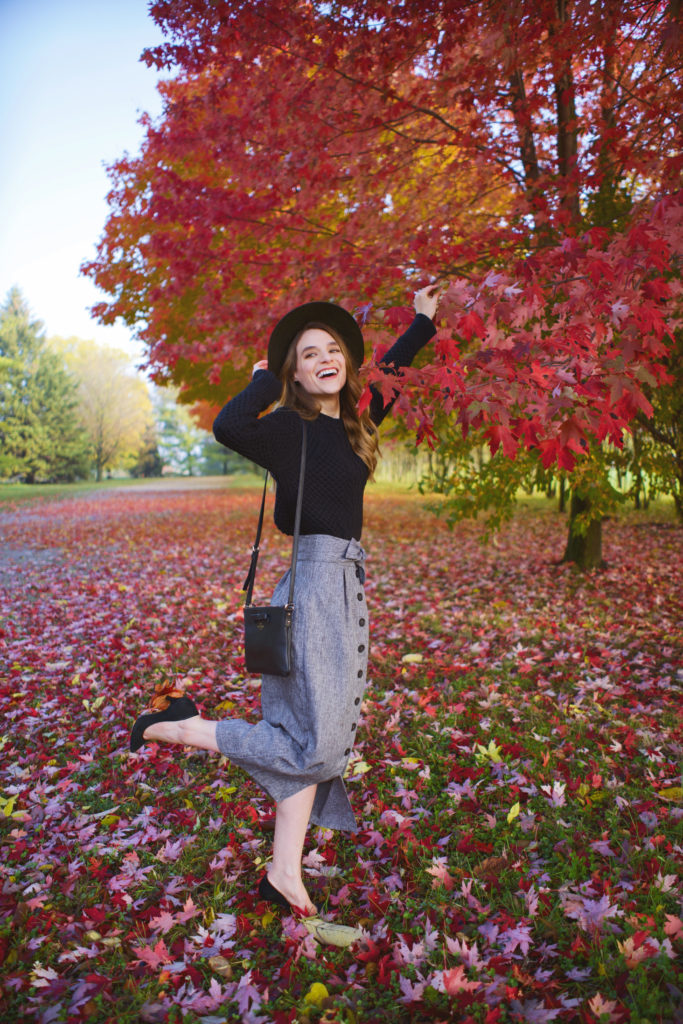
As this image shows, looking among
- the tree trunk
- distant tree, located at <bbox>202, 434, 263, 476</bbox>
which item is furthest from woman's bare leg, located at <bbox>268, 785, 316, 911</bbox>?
distant tree, located at <bbox>202, 434, 263, 476</bbox>

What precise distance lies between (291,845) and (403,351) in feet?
7.20

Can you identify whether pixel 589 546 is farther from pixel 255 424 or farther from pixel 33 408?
pixel 33 408

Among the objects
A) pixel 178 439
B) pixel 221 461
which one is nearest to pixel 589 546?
pixel 221 461

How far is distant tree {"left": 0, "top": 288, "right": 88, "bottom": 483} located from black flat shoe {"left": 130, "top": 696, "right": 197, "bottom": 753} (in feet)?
113

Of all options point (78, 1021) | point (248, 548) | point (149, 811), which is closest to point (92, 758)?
point (149, 811)

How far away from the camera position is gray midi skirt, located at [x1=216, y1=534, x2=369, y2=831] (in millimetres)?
2268

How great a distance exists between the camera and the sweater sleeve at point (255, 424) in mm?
2230

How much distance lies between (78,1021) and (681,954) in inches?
82.5

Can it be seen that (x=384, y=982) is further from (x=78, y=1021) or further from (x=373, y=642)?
(x=373, y=642)

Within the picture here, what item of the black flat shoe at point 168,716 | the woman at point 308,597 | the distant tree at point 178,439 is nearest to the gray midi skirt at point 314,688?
the woman at point 308,597

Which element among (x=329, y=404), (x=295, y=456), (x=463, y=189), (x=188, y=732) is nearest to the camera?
(x=295, y=456)

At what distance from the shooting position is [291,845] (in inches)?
95.0

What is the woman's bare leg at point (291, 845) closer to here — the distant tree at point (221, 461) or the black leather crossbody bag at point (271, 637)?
the black leather crossbody bag at point (271, 637)

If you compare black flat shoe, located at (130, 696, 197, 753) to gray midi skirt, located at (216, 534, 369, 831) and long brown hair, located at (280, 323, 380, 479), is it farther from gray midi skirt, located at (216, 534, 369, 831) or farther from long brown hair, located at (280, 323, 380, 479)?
long brown hair, located at (280, 323, 380, 479)
